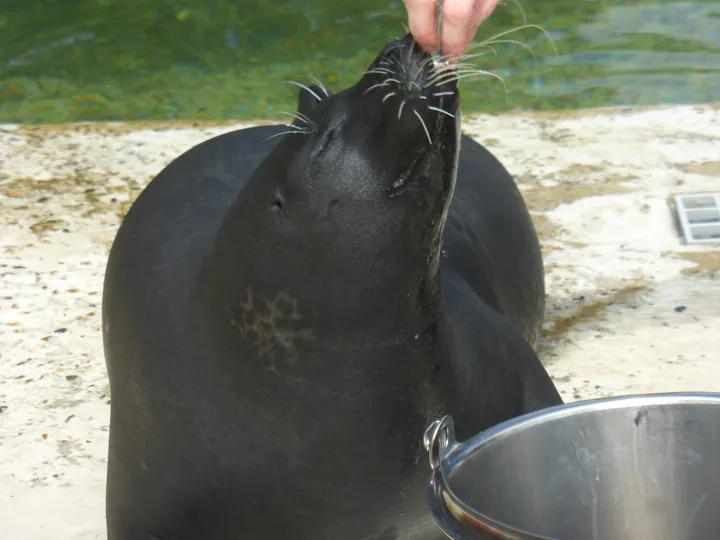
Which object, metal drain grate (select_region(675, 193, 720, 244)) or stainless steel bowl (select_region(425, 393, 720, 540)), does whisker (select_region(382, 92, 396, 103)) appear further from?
metal drain grate (select_region(675, 193, 720, 244))

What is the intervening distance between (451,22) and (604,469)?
89cm

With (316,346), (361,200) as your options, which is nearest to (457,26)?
(361,200)

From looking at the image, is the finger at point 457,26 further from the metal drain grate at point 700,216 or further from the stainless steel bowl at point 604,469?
the metal drain grate at point 700,216

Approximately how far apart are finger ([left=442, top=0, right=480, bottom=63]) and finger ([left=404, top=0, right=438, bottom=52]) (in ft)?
0.09

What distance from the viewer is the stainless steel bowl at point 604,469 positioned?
7.00 feet

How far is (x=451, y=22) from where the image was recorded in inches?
76.9

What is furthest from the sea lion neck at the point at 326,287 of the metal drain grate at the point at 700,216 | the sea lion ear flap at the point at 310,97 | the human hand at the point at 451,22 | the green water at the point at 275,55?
the green water at the point at 275,55

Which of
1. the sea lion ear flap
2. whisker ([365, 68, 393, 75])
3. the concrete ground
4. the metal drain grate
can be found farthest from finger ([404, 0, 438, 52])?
the metal drain grate

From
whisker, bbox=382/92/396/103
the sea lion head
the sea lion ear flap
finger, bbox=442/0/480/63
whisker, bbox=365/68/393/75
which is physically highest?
finger, bbox=442/0/480/63

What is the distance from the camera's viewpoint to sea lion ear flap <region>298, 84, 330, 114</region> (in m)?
2.48

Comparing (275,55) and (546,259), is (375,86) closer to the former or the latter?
(546,259)

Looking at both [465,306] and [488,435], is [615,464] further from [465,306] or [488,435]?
[465,306]

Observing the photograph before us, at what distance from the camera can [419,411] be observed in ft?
8.16

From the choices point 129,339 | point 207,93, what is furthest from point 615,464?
point 207,93
